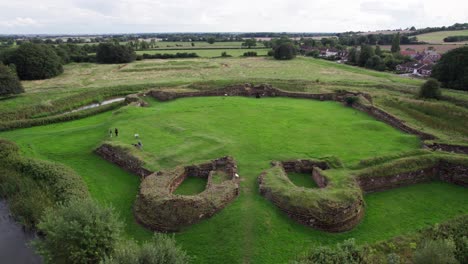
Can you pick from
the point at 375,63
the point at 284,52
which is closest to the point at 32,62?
the point at 284,52

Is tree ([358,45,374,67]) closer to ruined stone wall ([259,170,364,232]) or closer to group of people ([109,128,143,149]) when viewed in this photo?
group of people ([109,128,143,149])

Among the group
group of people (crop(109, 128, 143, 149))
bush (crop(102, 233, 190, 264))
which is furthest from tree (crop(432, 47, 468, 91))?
bush (crop(102, 233, 190, 264))

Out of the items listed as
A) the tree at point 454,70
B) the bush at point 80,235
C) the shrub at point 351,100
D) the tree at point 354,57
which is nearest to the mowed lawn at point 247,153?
the shrub at point 351,100

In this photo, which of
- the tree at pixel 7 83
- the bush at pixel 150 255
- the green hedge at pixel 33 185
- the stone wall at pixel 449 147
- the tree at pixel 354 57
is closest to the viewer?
the bush at pixel 150 255

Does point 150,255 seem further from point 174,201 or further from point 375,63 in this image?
point 375,63

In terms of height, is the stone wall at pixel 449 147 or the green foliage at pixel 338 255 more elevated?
the stone wall at pixel 449 147

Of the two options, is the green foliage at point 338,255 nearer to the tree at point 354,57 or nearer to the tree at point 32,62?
the tree at point 32,62

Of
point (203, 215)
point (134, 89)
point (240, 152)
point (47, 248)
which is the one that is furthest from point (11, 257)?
point (134, 89)
